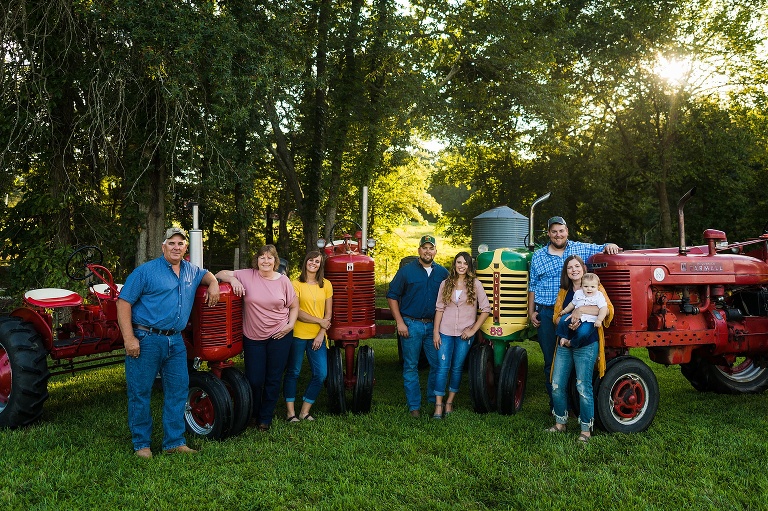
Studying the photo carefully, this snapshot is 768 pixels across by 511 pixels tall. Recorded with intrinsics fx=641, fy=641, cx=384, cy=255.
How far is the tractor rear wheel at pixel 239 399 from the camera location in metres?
→ 4.64

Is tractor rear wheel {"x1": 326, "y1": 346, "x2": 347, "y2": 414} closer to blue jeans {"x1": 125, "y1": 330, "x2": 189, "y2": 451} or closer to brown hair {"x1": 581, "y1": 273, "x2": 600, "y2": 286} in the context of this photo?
blue jeans {"x1": 125, "y1": 330, "x2": 189, "y2": 451}

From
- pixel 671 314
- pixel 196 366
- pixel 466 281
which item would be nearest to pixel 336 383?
pixel 196 366

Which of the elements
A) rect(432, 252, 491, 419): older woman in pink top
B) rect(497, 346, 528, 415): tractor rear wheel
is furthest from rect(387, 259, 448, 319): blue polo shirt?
rect(497, 346, 528, 415): tractor rear wheel

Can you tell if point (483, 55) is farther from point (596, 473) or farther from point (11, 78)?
point (596, 473)

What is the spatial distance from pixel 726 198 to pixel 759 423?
63.8 ft

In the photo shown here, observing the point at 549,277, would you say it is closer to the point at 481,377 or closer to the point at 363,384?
the point at 481,377

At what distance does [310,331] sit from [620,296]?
2440 mm

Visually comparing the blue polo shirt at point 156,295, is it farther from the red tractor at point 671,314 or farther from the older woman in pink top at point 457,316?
the red tractor at point 671,314

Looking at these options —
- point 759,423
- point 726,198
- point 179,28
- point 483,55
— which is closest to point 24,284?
point 179,28

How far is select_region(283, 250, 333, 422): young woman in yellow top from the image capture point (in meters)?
5.15

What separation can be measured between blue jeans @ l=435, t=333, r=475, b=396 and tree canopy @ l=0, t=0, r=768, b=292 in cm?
319

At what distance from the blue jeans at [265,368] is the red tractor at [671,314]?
93.8 inches

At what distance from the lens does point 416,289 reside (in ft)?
17.8

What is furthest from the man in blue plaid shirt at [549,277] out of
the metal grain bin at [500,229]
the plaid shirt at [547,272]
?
the metal grain bin at [500,229]
